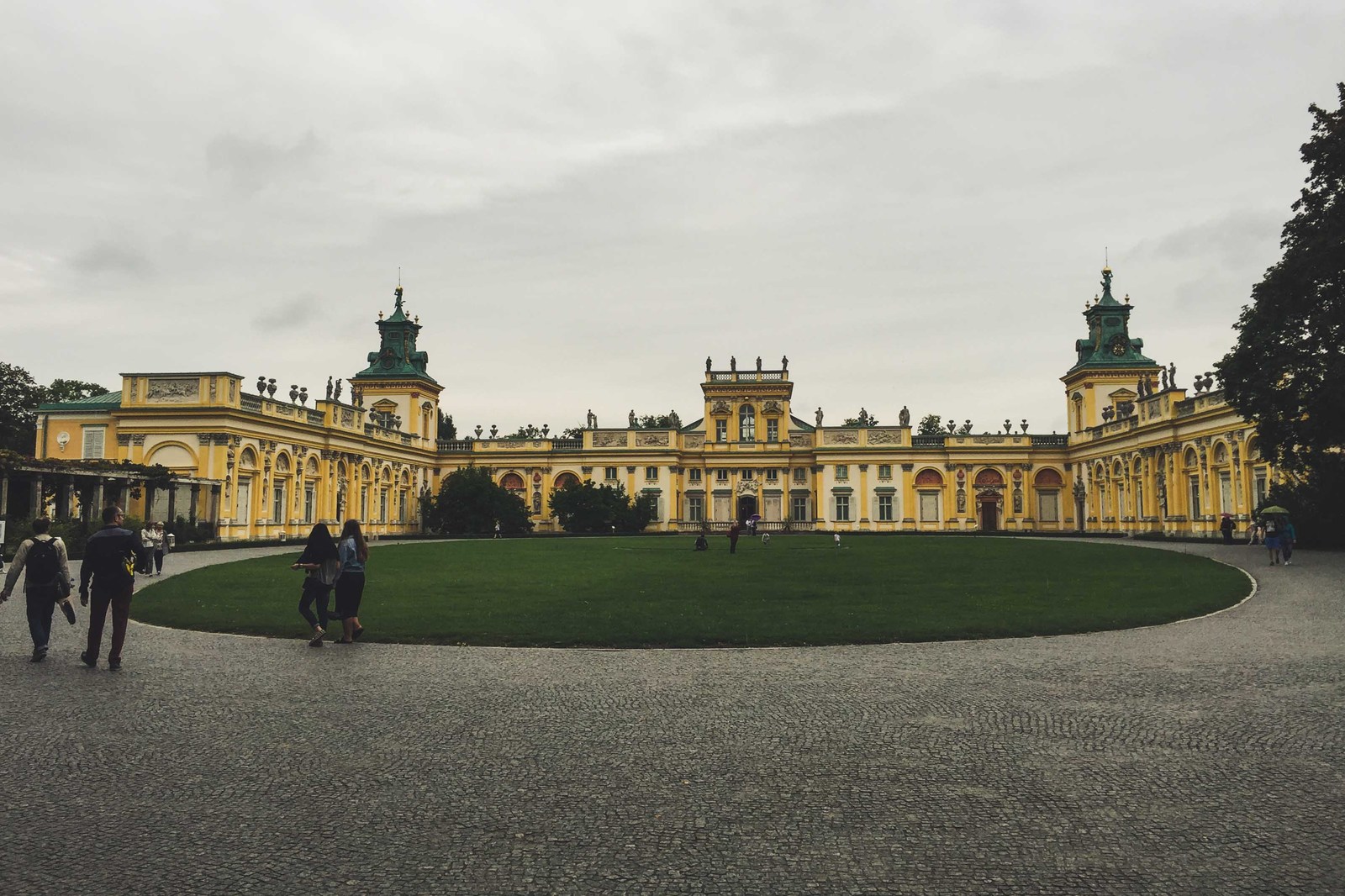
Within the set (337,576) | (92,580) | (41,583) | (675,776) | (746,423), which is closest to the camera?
(675,776)

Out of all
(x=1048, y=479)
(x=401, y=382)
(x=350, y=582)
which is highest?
(x=401, y=382)


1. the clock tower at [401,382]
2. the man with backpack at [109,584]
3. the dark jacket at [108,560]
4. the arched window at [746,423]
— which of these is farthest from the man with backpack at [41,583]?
the arched window at [746,423]

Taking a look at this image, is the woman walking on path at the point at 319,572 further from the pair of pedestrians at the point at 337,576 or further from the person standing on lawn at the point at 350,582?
the person standing on lawn at the point at 350,582

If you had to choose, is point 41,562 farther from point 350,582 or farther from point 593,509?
point 593,509

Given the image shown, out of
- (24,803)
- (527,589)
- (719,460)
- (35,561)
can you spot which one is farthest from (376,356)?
(24,803)

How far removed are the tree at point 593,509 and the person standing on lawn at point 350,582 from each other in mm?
52536

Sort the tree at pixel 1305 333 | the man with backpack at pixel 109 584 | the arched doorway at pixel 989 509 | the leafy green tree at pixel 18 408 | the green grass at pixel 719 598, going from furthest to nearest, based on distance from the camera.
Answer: the arched doorway at pixel 989 509 < the leafy green tree at pixel 18 408 < the tree at pixel 1305 333 < the green grass at pixel 719 598 < the man with backpack at pixel 109 584

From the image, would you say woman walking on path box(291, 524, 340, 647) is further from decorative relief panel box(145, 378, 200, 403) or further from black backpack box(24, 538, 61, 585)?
decorative relief panel box(145, 378, 200, 403)

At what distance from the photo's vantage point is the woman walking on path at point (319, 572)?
41.8ft

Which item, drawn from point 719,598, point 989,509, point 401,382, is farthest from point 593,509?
point 719,598

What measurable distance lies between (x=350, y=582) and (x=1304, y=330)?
2979 centimetres

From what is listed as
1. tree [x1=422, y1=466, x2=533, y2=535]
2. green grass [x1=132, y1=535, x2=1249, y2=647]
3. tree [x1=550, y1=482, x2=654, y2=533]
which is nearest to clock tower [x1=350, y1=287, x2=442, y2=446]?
tree [x1=422, y1=466, x2=533, y2=535]

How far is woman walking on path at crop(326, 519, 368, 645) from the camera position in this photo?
42.1ft

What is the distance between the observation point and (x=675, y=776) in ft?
21.1
